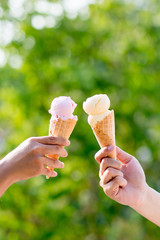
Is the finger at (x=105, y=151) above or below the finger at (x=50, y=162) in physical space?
below

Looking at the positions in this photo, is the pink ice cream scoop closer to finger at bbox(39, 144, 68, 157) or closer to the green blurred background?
finger at bbox(39, 144, 68, 157)

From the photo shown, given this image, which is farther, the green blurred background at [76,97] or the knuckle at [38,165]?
the green blurred background at [76,97]

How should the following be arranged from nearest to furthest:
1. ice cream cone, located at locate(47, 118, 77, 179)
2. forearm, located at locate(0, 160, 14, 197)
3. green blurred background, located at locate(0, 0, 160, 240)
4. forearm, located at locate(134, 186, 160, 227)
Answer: forearm, located at locate(0, 160, 14, 197) → ice cream cone, located at locate(47, 118, 77, 179) → forearm, located at locate(134, 186, 160, 227) → green blurred background, located at locate(0, 0, 160, 240)

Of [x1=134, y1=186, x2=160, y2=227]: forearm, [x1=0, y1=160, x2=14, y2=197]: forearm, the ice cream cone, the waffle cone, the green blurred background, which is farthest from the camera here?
the green blurred background

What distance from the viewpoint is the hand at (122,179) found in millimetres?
1903

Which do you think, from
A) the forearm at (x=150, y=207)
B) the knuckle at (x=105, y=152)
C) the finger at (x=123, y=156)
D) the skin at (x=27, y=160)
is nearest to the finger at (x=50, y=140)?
the skin at (x=27, y=160)

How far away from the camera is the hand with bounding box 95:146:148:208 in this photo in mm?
1903

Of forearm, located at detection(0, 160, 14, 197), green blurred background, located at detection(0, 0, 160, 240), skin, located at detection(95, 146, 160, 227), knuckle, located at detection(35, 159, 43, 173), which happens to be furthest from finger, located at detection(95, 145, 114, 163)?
green blurred background, located at detection(0, 0, 160, 240)

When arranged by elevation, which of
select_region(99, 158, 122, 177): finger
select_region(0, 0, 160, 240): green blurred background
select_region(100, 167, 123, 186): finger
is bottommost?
select_region(0, 0, 160, 240): green blurred background

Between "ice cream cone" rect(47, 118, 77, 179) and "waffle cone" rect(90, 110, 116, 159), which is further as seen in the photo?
"waffle cone" rect(90, 110, 116, 159)

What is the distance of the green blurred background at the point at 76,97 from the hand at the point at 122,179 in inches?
132

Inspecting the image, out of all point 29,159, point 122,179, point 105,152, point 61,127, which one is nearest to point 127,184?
point 122,179

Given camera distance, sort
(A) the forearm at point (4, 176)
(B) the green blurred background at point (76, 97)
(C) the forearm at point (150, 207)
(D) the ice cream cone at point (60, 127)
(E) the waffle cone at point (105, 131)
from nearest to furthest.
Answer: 1. (A) the forearm at point (4, 176)
2. (D) the ice cream cone at point (60, 127)
3. (E) the waffle cone at point (105, 131)
4. (C) the forearm at point (150, 207)
5. (B) the green blurred background at point (76, 97)

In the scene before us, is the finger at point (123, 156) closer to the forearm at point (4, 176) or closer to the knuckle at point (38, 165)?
the knuckle at point (38, 165)
